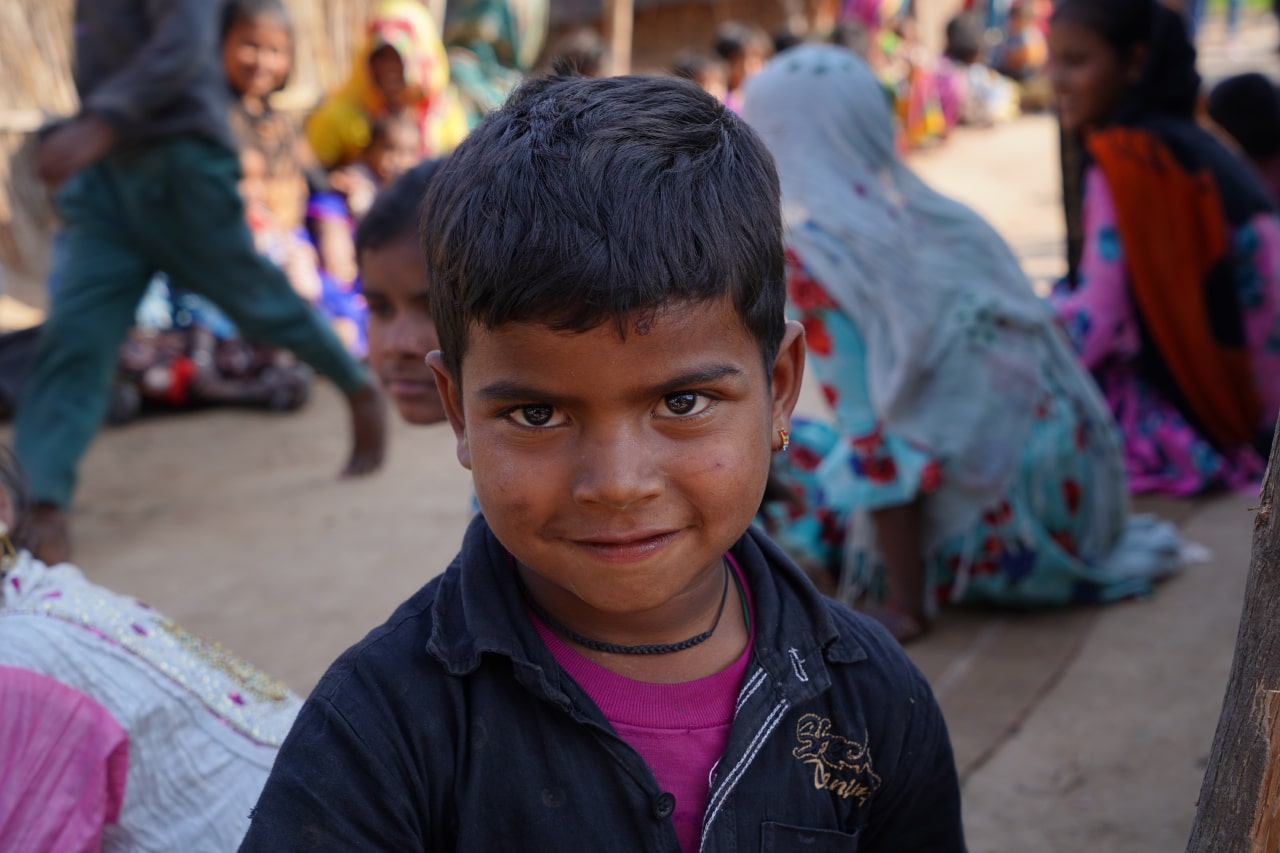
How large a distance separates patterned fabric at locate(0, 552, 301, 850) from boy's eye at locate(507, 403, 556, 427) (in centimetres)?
67

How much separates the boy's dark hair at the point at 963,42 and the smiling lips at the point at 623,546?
45.1 ft

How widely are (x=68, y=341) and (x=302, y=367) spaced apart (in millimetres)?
1906

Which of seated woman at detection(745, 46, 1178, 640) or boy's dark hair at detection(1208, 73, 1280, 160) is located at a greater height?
boy's dark hair at detection(1208, 73, 1280, 160)

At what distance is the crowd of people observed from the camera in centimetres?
126

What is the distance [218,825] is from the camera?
1.61 metres

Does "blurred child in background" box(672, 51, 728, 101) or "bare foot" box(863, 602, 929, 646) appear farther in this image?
"blurred child in background" box(672, 51, 728, 101)

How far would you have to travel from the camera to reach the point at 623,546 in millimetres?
1284

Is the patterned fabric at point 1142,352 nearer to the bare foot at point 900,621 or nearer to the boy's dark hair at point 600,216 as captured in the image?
the bare foot at point 900,621

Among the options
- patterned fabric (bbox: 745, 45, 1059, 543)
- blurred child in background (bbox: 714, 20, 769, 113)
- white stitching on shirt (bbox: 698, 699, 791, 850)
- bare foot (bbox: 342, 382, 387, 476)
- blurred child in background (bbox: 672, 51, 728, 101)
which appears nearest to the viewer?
white stitching on shirt (bbox: 698, 699, 791, 850)

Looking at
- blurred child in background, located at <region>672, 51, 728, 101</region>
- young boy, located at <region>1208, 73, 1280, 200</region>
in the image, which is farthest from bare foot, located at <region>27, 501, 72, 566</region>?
blurred child in background, located at <region>672, 51, 728, 101</region>

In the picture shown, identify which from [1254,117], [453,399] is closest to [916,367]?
[453,399]

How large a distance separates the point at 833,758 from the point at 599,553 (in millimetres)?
394

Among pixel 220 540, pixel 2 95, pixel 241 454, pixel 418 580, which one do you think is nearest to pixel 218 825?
pixel 418 580

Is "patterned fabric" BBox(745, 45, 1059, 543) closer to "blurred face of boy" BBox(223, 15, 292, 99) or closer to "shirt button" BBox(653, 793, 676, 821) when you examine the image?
"shirt button" BBox(653, 793, 676, 821)
